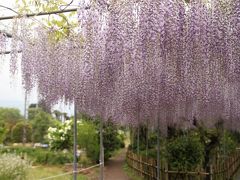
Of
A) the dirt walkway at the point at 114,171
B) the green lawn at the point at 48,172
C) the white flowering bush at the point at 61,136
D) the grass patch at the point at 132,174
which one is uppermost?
the white flowering bush at the point at 61,136

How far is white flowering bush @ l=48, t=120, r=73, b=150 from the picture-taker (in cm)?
1733

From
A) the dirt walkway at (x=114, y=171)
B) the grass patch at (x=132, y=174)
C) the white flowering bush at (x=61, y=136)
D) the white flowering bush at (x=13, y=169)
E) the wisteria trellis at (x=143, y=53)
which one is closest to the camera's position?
the wisteria trellis at (x=143, y=53)

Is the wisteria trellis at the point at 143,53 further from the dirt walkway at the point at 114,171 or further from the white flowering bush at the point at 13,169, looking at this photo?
the dirt walkway at the point at 114,171

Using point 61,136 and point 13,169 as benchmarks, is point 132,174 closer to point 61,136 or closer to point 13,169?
point 13,169

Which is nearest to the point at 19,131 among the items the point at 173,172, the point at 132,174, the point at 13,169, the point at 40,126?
the point at 40,126

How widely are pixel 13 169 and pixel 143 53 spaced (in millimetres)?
5038

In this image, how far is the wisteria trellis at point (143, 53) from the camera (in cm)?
387

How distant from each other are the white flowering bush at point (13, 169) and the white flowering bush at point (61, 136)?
28.1ft

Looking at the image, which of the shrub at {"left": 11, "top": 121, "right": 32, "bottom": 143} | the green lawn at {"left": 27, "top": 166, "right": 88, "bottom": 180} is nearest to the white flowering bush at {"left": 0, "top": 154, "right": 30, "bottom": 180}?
the green lawn at {"left": 27, "top": 166, "right": 88, "bottom": 180}

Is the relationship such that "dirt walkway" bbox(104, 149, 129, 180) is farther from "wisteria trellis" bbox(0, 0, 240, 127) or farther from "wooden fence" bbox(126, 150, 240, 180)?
"wisteria trellis" bbox(0, 0, 240, 127)

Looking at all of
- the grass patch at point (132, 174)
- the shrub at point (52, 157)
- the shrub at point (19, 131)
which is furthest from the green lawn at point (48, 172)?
the shrub at point (19, 131)

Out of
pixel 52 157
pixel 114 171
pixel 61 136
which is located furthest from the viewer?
pixel 61 136

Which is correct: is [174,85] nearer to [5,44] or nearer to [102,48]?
[102,48]

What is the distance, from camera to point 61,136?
58.4 ft
